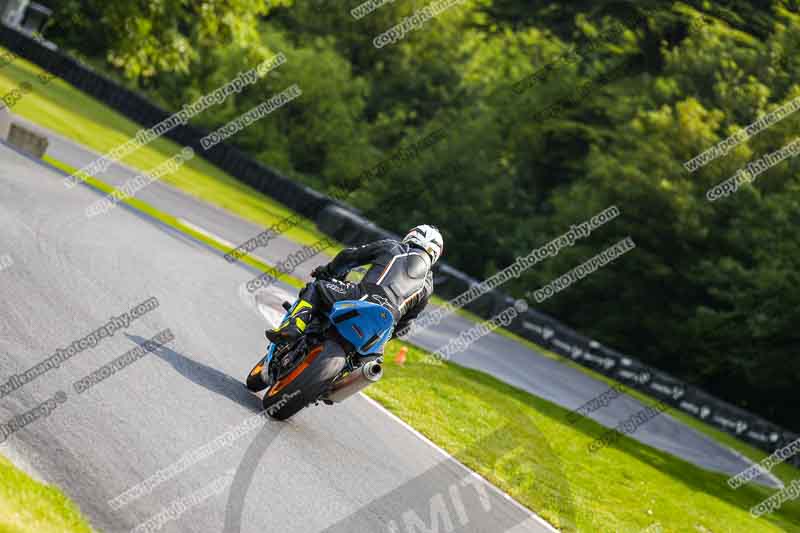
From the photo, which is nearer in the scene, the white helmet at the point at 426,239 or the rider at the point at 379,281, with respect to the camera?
the rider at the point at 379,281

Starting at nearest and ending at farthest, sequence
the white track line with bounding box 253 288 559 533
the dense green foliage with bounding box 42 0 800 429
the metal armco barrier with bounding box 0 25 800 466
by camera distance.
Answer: the white track line with bounding box 253 288 559 533 < the metal armco barrier with bounding box 0 25 800 466 < the dense green foliage with bounding box 42 0 800 429

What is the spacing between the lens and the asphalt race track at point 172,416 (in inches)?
273

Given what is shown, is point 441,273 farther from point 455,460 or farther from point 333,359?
point 333,359

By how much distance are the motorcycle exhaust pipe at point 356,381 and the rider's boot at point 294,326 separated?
525 millimetres

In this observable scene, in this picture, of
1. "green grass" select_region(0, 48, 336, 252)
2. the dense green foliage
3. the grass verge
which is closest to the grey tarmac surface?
the grass verge

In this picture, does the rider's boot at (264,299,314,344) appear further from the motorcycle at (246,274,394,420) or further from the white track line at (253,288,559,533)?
the white track line at (253,288,559,533)

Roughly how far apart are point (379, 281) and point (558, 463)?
5.15m

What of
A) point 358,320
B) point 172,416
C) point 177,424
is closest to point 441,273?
point 358,320

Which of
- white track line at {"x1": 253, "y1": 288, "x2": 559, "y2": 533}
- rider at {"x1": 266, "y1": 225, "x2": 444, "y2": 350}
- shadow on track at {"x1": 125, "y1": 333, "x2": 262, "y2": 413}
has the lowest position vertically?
white track line at {"x1": 253, "y1": 288, "x2": 559, "y2": 533}

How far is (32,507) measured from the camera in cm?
589

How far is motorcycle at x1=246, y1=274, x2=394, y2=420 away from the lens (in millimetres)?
8922

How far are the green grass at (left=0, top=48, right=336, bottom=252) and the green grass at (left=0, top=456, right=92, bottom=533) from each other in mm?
21447

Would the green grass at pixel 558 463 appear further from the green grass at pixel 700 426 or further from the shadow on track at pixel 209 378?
the green grass at pixel 700 426

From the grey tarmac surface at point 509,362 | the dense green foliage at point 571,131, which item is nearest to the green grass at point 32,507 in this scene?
the grey tarmac surface at point 509,362
